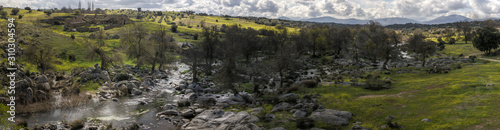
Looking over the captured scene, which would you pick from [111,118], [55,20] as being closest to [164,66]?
[111,118]

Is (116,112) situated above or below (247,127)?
below

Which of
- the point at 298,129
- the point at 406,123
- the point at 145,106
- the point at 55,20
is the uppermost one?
the point at 55,20

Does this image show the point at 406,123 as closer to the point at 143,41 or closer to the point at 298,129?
the point at 298,129

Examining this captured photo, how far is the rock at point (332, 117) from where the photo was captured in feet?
71.1

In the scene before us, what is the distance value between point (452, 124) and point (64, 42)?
75.3m

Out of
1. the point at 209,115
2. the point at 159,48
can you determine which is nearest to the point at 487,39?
the point at 209,115

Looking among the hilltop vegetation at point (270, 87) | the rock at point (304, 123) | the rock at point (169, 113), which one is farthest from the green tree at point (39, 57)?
the rock at point (304, 123)

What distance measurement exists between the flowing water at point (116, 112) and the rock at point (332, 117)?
14.6m

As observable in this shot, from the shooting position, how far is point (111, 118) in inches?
1056

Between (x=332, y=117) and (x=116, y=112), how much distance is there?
2410 cm

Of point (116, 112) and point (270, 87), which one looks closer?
point (116, 112)

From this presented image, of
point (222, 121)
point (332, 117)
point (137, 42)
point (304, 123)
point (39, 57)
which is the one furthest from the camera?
point (137, 42)

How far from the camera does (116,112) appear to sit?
96.2ft

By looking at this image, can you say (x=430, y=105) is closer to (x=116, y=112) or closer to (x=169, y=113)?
(x=169, y=113)
